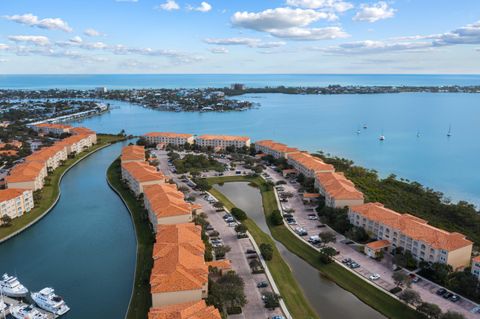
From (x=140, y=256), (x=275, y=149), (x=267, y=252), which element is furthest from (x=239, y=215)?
(x=275, y=149)

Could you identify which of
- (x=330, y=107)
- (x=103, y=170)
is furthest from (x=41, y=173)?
(x=330, y=107)

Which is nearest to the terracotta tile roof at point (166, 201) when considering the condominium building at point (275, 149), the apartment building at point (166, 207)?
the apartment building at point (166, 207)

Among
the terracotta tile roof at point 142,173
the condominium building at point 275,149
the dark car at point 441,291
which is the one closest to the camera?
the dark car at point 441,291

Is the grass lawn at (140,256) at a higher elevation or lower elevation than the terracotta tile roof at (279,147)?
lower

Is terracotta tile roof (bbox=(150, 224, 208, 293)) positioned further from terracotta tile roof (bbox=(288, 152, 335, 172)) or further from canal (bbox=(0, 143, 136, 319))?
terracotta tile roof (bbox=(288, 152, 335, 172))

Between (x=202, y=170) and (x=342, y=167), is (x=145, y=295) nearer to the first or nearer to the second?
(x=202, y=170)

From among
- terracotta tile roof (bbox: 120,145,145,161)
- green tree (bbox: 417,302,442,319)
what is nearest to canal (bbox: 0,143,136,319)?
terracotta tile roof (bbox: 120,145,145,161)

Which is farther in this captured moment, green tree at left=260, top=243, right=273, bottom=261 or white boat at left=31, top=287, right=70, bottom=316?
green tree at left=260, top=243, right=273, bottom=261

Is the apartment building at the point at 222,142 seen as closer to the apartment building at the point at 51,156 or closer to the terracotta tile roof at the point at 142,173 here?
the terracotta tile roof at the point at 142,173
